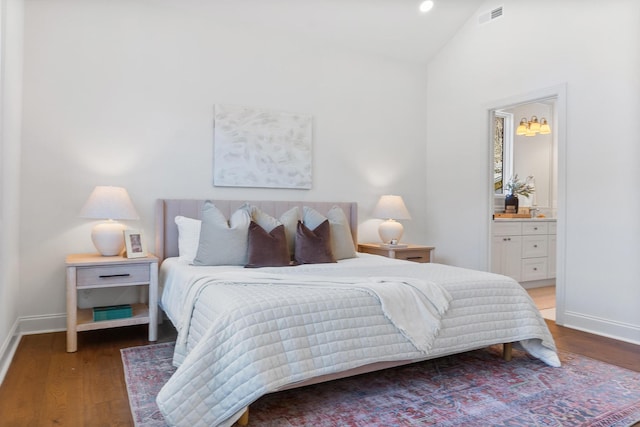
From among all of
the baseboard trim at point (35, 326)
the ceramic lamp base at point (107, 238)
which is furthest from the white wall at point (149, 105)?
the ceramic lamp base at point (107, 238)

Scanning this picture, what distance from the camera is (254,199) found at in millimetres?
4094

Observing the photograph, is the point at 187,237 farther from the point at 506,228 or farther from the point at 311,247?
the point at 506,228

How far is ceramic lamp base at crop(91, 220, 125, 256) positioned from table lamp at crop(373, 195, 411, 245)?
248cm

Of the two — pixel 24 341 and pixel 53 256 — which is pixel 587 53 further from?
pixel 24 341

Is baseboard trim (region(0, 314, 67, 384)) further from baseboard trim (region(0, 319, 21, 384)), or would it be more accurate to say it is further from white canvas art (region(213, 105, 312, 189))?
white canvas art (region(213, 105, 312, 189))

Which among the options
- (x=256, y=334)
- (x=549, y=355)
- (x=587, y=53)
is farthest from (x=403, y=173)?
(x=256, y=334)

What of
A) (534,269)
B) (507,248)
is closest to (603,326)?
(507,248)

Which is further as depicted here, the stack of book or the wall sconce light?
the wall sconce light

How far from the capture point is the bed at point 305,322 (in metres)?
1.81

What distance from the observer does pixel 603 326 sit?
343 cm

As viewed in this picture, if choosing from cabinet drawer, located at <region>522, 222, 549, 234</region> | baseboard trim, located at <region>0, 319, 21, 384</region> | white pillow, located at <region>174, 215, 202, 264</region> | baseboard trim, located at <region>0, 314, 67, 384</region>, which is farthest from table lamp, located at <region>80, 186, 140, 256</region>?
cabinet drawer, located at <region>522, 222, 549, 234</region>

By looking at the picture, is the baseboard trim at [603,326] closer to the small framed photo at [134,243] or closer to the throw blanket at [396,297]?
the throw blanket at [396,297]

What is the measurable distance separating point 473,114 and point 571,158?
3.97 ft

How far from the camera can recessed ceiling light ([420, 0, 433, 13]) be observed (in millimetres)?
4301
